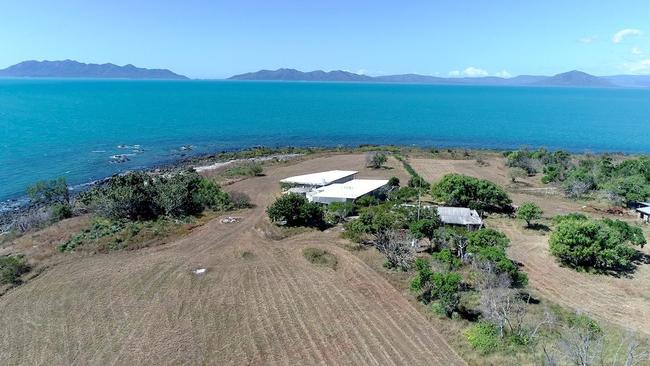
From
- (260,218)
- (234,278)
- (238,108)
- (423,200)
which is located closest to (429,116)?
(238,108)

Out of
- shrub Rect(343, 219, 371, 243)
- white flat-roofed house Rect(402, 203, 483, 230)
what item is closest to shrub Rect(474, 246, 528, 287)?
white flat-roofed house Rect(402, 203, 483, 230)

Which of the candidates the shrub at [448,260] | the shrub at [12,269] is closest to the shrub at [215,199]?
the shrub at [12,269]

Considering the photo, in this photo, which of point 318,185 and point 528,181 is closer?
point 318,185

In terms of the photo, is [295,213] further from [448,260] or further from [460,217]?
[448,260]

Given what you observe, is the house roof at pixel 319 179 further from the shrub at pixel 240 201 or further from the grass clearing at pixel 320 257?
the grass clearing at pixel 320 257

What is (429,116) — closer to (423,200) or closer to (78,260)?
(423,200)
